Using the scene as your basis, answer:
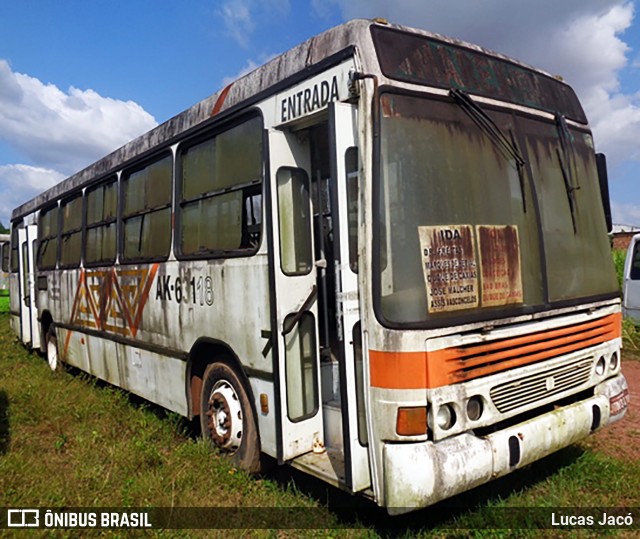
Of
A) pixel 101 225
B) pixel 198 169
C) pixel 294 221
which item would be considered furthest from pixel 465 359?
pixel 101 225

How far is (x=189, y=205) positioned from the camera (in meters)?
4.87

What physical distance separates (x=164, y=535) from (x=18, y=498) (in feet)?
4.31

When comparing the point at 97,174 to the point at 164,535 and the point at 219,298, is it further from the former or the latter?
the point at 164,535

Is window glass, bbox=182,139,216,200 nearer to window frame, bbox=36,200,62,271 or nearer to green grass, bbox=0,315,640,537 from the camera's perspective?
green grass, bbox=0,315,640,537

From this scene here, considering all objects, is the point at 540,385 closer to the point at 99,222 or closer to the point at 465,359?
the point at 465,359

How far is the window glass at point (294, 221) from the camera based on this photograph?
373cm

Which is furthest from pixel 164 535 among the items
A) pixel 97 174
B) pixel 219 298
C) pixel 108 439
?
pixel 97 174

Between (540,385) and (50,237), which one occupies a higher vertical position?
(50,237)

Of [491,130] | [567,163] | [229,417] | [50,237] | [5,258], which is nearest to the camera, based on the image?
[491,130]

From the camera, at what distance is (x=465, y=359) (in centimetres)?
318

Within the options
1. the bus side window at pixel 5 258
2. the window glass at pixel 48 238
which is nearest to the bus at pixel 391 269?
the window glass at pixel 48 238

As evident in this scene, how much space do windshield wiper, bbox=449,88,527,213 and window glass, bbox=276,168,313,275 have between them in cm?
110

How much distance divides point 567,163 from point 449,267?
1.47 m

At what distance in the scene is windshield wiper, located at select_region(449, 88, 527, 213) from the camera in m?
3.40
